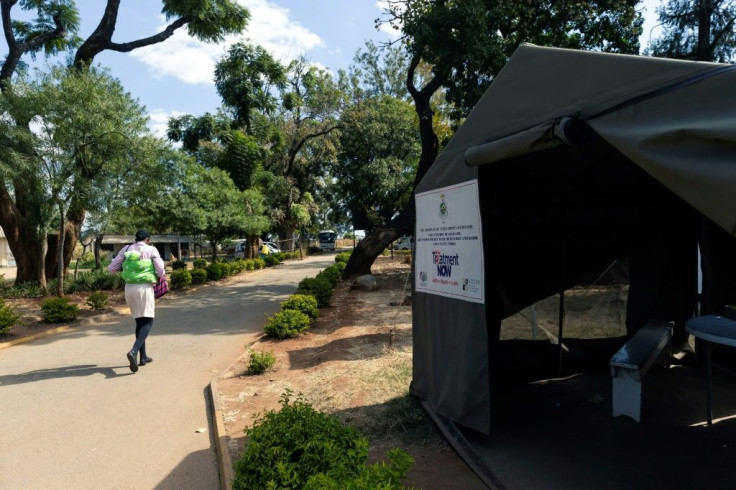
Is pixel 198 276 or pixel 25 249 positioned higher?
pixel 25 249

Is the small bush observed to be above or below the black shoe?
above

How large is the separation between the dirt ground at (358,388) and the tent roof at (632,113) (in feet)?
7.23

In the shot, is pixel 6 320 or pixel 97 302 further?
pixel 97 302

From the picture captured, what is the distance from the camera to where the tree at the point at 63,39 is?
15.7m

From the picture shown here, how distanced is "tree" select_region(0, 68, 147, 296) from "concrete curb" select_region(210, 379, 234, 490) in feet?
→ 31.2

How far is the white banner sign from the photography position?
3656 millimetres

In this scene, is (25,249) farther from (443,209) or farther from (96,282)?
(443,209)

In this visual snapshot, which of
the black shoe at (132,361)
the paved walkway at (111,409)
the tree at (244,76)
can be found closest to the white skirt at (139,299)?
the black shoe at (132,361)

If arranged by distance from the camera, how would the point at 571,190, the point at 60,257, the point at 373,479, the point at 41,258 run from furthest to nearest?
1. the point at 41,258
2. the point at 60,257
3. the point at 571,190
4. the point at 373,479

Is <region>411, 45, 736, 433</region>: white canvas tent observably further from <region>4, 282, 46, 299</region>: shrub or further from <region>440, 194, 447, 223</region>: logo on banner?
<region>4, 282, 46, 299</region>: shrub

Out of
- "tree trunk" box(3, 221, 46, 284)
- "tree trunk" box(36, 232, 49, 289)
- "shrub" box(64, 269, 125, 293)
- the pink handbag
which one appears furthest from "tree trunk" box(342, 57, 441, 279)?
"tree trunk" box(3, 221, 46, 284)

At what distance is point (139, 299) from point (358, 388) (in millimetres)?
3519

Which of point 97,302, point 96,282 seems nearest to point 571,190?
point 97,302

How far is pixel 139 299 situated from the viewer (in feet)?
22.7
